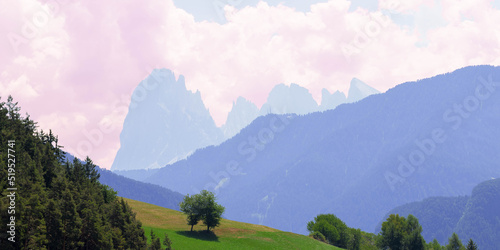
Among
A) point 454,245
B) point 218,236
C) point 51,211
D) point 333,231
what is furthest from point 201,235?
point 454,245

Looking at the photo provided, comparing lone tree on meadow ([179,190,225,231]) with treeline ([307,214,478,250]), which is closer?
lone tree on meadow ([179,190,225,231])

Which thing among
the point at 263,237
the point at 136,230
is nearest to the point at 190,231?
the point at 263,237

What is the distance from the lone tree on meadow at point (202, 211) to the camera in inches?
3720

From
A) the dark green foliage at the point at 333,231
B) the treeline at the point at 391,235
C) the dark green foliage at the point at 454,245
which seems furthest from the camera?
the dark green foliage at the point at 333,231

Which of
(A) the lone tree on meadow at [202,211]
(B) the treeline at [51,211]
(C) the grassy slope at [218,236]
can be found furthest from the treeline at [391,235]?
(B) the treeline at [51,211]

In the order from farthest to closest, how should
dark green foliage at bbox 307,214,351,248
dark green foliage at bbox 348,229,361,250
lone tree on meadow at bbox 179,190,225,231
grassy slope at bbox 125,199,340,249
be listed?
dark green foliage at bbox 348,229,361,250 → dark green foliage at bbox 307,214,351,248 → lone tree on meadow at bbox 179,190,225,231 → grassy slope at bbox 125,199,340,249

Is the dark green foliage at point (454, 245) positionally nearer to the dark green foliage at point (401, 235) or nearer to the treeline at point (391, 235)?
the treeline at point (391, 235)

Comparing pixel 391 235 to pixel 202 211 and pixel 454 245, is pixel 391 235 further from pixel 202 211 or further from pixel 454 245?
pixel 202 211

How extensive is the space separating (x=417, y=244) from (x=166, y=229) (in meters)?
70.9

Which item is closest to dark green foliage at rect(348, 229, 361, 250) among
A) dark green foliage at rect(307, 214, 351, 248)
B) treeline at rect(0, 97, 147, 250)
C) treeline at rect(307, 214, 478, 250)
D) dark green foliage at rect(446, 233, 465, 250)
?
treeline at rect(307, 214, 478, 250)

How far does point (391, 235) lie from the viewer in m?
121

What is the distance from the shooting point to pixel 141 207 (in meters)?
119

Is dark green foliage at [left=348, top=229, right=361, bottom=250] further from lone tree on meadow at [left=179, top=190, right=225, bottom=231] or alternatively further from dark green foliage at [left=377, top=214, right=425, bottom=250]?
lone tree on meadow at [left=179, top=190, right=225, bottom=231]

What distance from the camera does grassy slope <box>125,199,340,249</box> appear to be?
8631 centimetres
